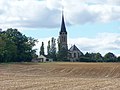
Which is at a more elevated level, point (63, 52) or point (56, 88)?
point (63, 52)

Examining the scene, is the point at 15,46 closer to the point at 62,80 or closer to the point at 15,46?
the point at 15,46

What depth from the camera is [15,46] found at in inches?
5069

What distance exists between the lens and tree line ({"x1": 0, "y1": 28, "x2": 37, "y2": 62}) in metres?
123

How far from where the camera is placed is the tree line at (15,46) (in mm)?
123019

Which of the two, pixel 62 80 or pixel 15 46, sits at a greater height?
pixel 15 46

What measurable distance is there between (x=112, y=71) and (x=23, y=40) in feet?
282

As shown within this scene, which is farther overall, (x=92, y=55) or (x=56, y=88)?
(x=92, y=55)

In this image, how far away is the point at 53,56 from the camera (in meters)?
196

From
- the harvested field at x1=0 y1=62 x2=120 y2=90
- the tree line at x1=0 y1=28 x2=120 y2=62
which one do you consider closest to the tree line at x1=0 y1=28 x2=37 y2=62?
the tree line at x1=0 y1=28 x2=120 y2=62

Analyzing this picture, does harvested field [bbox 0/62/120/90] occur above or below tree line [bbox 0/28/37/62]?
below

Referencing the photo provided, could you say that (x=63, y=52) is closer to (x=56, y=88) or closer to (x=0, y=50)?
(x=0, y=50)

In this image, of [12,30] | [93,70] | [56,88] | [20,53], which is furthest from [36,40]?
[56,88]

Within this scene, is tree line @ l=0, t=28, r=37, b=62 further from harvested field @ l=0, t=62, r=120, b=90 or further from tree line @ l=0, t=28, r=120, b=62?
harvested field @ l=0, t=62, r=120, b=90

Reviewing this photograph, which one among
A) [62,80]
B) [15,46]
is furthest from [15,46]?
[62,80]
